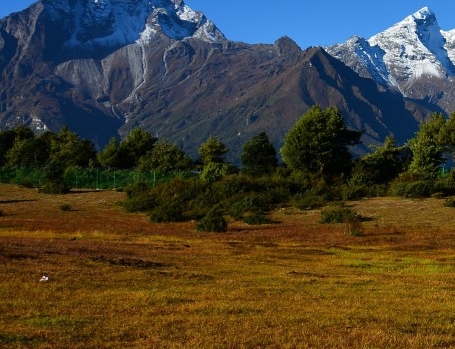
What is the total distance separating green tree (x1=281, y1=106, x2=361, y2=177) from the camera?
104m

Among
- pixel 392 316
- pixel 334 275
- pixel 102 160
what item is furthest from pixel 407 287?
pixel 102 160

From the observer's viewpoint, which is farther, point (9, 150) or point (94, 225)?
point (9, 150)

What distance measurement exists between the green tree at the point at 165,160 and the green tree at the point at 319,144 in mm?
33066

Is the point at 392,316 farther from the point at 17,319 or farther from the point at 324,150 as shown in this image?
the point at 324,150

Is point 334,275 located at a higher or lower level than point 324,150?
lower

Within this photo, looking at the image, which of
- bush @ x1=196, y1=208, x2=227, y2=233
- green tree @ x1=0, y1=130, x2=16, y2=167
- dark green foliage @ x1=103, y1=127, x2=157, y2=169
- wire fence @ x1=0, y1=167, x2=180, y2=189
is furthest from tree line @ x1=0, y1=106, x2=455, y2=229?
green tree @ x1=0, y1=130, x2=16, y2=167

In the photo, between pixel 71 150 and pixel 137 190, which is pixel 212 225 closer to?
pixel 137 190

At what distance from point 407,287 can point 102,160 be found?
4532 inches

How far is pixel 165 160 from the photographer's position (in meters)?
133

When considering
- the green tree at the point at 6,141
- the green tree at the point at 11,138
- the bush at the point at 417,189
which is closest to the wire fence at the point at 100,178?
the bush at the point at 417,189

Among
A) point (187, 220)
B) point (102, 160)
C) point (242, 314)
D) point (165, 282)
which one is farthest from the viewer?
point (102, 160)

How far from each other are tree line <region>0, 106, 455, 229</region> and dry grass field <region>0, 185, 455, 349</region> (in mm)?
24745

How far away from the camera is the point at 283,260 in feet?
129

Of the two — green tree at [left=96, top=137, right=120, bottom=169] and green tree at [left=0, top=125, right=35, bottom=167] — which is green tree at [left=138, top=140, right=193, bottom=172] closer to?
green tree at [left=96, top=137, right=120, bottom=169]
